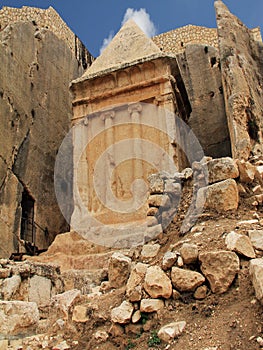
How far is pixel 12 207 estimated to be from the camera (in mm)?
13430

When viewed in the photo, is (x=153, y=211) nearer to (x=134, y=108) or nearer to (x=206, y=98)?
(x=134, y=108)

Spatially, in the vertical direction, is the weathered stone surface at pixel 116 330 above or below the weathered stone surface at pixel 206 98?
below

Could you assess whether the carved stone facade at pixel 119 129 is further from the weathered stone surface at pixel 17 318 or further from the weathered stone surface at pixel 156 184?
the weathered stone surface at pixel 17 318

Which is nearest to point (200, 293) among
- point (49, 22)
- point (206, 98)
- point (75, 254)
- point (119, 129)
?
point (75, 254)

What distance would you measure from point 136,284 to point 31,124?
477 inches

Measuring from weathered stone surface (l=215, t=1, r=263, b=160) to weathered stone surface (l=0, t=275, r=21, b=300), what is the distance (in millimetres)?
8107

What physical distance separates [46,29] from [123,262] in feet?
47.0

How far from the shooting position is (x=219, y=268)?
3.75 metres

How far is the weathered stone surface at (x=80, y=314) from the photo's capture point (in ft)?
13.4

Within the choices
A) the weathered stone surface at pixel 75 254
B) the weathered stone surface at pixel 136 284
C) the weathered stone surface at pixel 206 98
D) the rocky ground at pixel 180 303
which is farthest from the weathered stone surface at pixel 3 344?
the weathered stone surface at pixel 206 98

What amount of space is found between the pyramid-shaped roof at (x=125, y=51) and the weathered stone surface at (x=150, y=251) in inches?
315

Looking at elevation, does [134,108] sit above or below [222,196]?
above

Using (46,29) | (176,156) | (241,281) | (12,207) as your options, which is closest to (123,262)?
(241,281)

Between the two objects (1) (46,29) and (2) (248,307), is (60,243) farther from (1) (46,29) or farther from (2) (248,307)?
(1) (46,29)
